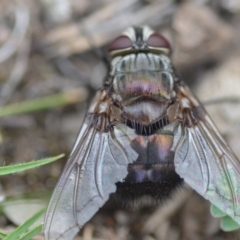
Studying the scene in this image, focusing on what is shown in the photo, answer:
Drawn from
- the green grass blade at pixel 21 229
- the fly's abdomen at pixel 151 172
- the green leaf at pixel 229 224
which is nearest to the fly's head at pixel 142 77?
the fly's abdomen at pixel 151 172

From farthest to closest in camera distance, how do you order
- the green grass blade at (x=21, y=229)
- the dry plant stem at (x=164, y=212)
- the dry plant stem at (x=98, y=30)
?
the dry plant stem at (x=98, y=30) < the dry plant stem at (x=164, y=212) < the green grass blade at (x=21, y=229)

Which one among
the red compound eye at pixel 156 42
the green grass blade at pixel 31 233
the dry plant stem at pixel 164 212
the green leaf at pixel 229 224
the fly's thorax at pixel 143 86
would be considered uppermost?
the red compound eye at pixel 156 42

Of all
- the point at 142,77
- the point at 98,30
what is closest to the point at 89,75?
the point at 98,30

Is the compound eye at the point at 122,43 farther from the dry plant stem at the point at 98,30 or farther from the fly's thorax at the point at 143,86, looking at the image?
the dry plant stem at the point at 98,30

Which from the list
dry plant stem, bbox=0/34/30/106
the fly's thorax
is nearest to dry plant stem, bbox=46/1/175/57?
dry plant stem, bbox=0/34/30/106

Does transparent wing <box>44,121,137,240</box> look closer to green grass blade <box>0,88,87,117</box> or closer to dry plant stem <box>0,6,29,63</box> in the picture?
green grass blade <box>0,88,87,117</box>

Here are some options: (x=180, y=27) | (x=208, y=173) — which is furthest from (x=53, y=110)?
(x=208, y=173)

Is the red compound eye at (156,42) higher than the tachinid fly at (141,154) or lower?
higher
